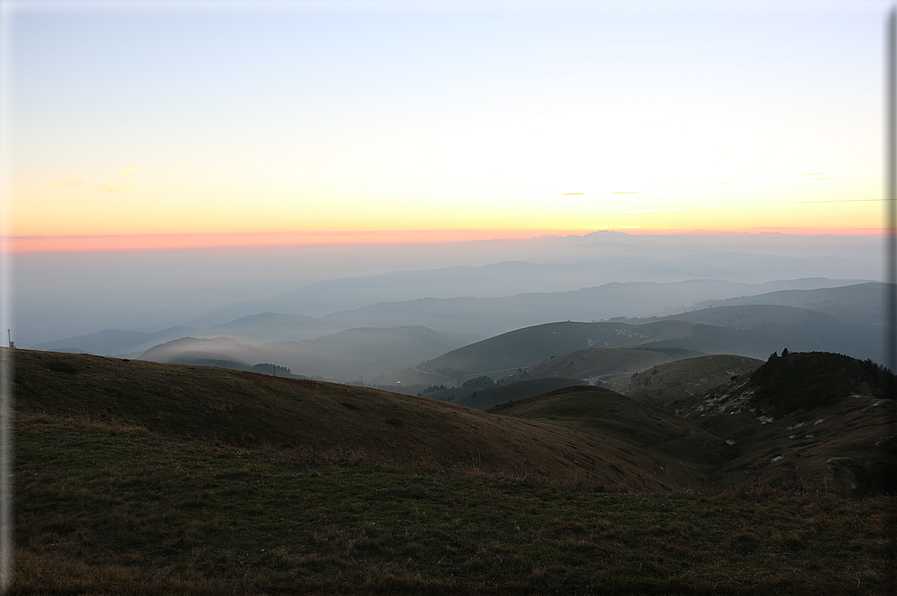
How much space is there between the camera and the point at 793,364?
3684 inches

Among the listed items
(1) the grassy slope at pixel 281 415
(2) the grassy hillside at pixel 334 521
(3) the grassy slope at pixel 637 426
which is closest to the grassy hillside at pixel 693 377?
(3) the grassy slope at pixel 637 426

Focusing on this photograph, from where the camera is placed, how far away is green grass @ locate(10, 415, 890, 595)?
11570 millimetres

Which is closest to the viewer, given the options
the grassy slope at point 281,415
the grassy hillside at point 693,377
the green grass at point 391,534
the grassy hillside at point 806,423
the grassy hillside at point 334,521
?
the green grass at point 391,534

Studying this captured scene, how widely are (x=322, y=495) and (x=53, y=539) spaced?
853cm

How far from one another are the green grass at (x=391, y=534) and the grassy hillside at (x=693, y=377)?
148268mm

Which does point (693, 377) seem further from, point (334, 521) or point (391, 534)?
point (334, 521)

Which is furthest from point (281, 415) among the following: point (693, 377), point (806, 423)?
point (693, 377)

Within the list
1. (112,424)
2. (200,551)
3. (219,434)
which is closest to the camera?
(200,551)

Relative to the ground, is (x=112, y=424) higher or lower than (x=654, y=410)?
higher

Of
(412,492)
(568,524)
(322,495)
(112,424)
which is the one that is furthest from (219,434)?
(568,524)

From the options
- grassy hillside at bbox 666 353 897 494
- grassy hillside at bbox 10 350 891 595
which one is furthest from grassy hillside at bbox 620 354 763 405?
grassy hillside at bbox 10 350 891 595

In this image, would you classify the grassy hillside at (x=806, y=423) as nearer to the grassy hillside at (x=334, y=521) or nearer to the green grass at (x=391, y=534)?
the green grass at (x=391, y=534)

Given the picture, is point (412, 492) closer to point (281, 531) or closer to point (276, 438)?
point (281, 531)

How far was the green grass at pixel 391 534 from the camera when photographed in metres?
11.6
